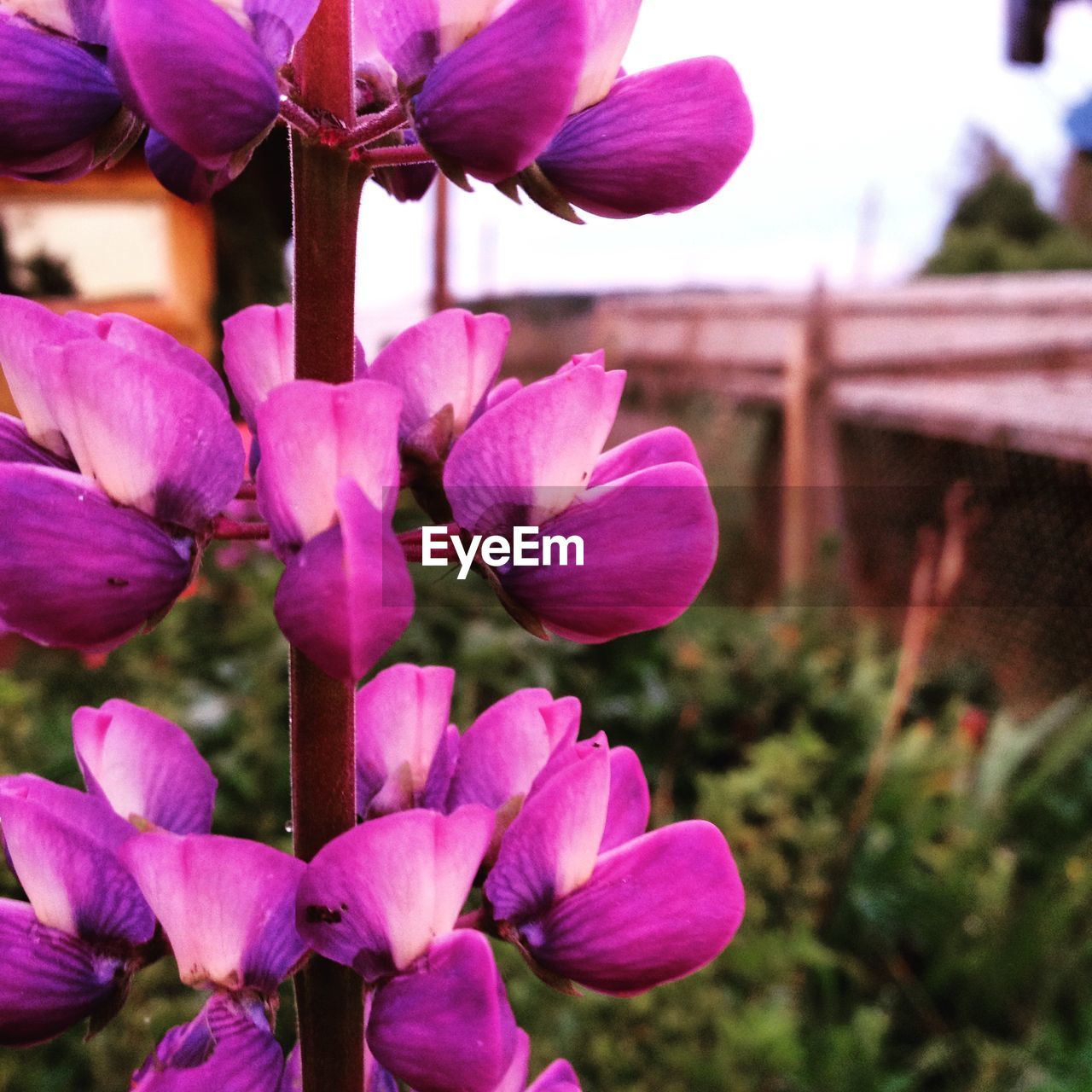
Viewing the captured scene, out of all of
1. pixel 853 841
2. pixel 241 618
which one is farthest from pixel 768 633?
pixel 241 618

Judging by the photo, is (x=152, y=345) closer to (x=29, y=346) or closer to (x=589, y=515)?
(x=29, y=346)

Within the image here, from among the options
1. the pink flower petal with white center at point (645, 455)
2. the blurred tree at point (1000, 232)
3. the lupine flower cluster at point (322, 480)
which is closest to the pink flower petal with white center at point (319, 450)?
the lupine flower cluster at point (322, 480)

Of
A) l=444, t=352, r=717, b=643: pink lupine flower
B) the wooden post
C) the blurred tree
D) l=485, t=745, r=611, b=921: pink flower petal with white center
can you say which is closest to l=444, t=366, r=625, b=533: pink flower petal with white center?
l=444, t=352, r=717, b=643: pink lupine flower

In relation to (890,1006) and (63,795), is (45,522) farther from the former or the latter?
(890,1006)

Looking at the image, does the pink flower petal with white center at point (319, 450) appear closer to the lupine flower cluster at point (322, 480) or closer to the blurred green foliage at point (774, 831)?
the lupine flower cluster at point (322, 480)

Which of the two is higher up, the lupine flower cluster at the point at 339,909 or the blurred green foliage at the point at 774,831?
the lupine flower cluster at the point at 339,909

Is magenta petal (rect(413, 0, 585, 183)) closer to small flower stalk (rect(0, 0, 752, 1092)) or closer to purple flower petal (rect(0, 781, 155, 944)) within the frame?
small flower stalk (rect(0, 0, 752, 1092))
